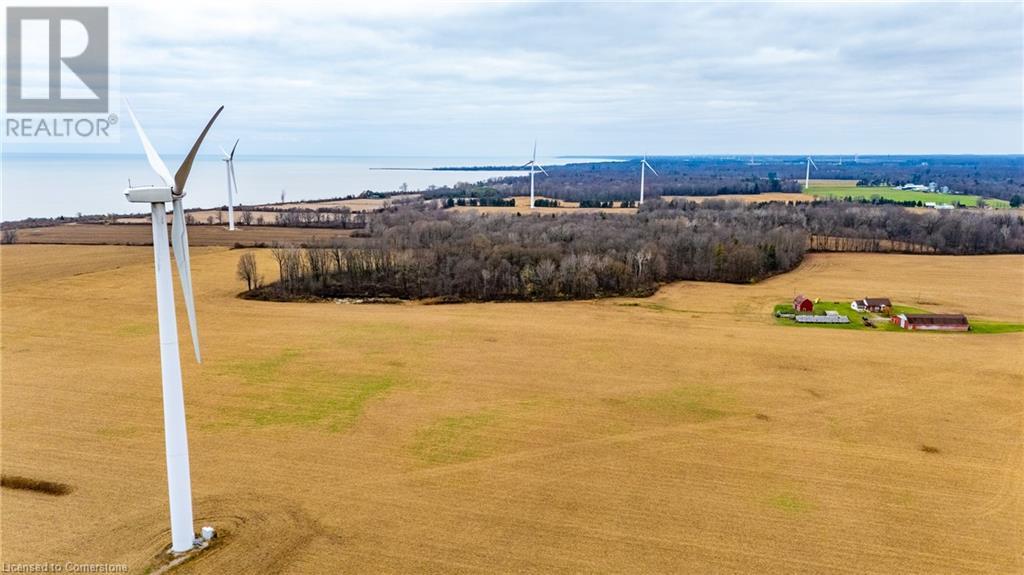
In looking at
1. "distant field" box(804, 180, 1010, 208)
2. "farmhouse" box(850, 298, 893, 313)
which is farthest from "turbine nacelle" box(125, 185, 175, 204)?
"distant field" box(804, 180, 1010, 208)

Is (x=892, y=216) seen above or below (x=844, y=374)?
above

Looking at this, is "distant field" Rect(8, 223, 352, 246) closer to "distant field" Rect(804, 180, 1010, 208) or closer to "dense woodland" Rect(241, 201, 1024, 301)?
"dense woodland" Rect(241, 201, 1024, 301)

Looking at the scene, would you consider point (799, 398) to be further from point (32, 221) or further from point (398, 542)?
point (32, 221)

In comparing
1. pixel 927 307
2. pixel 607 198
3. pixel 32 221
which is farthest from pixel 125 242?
pixel 607 198

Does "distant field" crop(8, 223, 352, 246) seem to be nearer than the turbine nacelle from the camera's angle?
No

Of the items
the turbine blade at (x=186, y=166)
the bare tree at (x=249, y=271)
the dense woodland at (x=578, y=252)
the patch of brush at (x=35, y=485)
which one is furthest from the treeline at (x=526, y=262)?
the turbine blade at (x=186, y=166)

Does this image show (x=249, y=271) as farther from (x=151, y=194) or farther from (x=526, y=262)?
(x=151, y=194)
